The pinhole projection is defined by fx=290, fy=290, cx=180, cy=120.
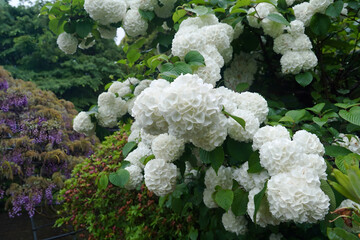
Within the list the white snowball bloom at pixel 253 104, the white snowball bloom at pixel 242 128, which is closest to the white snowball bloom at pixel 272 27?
the white snowball bloom at pixel 253 104

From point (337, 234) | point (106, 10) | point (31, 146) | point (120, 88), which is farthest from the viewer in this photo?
point (31, 146)

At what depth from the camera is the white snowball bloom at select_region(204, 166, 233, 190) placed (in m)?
1.32

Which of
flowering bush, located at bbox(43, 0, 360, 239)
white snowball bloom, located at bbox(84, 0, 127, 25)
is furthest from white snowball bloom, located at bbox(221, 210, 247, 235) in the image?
white snowball bloom, located at bbox(84, 0, 127, 25)

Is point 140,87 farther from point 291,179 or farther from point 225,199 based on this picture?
point 291,179

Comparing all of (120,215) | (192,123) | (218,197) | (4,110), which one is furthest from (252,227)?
(4,110)

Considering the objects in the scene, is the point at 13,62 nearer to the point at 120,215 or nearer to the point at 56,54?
the point at 56,54

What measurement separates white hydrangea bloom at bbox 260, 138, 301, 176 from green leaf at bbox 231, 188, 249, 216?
0.24 metres

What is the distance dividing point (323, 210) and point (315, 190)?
7cm

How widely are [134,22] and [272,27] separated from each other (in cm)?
91

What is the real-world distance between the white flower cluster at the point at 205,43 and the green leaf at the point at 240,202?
1.56ft

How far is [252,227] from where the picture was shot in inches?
53.2

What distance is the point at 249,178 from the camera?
1.16 m

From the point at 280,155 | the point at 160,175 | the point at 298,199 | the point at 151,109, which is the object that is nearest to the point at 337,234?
the point at 298,199

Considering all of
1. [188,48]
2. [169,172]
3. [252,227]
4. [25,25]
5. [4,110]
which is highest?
[188,48]
